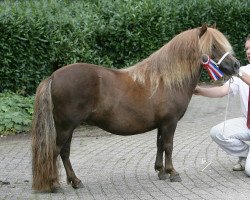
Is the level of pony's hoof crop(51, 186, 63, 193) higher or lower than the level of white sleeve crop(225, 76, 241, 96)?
lower

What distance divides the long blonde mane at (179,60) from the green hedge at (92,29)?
201 inches

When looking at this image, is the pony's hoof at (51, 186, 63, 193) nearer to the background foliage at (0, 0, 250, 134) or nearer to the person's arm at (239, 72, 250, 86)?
the person's arm at (239, 72, 250, 86)

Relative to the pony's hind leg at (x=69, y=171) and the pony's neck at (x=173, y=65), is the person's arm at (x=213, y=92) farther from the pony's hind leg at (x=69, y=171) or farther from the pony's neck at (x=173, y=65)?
the pony's hind leg at (x=69, y=171)

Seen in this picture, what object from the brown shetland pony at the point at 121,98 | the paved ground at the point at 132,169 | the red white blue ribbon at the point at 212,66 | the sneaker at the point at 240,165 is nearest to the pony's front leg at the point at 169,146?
the brown shetland pony at the point at 121,98

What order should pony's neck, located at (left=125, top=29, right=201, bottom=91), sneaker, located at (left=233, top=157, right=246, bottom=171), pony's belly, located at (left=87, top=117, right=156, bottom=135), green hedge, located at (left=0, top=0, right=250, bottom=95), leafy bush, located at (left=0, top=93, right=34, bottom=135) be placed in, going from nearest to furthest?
pony's belly, located at (left=87, top=117, right=156, bottom=135) < pony's neck, located at (left=125, top=29, right=201, bottom=91) < sneaker, located at (left=233, top=157, right=246, bottom=171) < leafy bush, located at (left=0, top=93, right=34, bottom=135) < green hedge, located at (left=0, top=0, right=250, bottom=95)

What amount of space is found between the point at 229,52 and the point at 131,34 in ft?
23.0

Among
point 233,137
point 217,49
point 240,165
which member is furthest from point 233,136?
point 217,49

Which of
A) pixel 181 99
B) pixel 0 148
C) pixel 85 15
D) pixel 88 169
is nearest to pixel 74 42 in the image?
pixel 85 15

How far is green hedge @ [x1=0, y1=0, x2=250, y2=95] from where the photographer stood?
1183 centimetres

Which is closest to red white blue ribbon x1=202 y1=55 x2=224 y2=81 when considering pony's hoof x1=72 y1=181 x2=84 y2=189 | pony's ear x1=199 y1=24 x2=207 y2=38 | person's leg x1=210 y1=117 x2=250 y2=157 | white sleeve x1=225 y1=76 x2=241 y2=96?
pony's ear x1=199 y1=24 x2=207 y2=38

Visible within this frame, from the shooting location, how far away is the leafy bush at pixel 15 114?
10555 millimetres

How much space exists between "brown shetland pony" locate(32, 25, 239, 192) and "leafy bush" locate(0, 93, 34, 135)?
3.87 meters

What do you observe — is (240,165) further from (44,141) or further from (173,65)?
(44,141)

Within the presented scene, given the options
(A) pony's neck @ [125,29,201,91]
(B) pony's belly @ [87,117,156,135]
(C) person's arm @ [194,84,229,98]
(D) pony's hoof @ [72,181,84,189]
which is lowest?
(D) pony's hoof @ [72,181,84,189]
